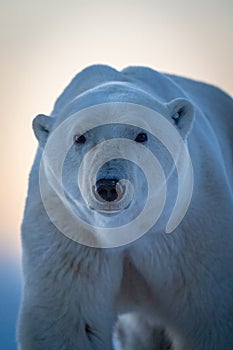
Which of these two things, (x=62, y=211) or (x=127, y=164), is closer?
(x=127, y=164)

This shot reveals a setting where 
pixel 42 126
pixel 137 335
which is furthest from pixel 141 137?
pixel 137 335

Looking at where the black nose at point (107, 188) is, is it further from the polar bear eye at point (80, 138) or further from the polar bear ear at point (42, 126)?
the polar bear ear at point (42, 126)

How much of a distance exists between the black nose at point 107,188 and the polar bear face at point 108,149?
4.3 inches

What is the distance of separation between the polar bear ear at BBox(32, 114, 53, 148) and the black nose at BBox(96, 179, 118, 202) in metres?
0.89

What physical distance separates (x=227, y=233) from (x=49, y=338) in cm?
104

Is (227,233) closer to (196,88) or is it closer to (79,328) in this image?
(79,328)

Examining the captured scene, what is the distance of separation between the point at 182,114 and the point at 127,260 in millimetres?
799

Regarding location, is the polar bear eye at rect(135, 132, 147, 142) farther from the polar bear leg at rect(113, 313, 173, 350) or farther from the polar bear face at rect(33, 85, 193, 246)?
the polar bear leg at rect(113, 313, 173, 350)

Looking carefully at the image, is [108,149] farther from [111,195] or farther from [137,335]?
[137,335]

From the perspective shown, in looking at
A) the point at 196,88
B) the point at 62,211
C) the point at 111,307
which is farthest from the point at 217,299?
the point at 196,88

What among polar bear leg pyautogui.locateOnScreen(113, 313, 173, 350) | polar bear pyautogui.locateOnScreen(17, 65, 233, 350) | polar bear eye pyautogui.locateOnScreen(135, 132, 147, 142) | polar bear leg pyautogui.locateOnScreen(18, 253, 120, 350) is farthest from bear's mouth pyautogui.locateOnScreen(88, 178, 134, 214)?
polar bear leg pyautogui.locateOnScreen(113, 313, 173, 350)

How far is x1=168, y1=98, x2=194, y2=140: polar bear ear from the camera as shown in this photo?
538 centimetres

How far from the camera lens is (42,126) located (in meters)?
5.49

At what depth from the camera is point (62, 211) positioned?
17.8ft
